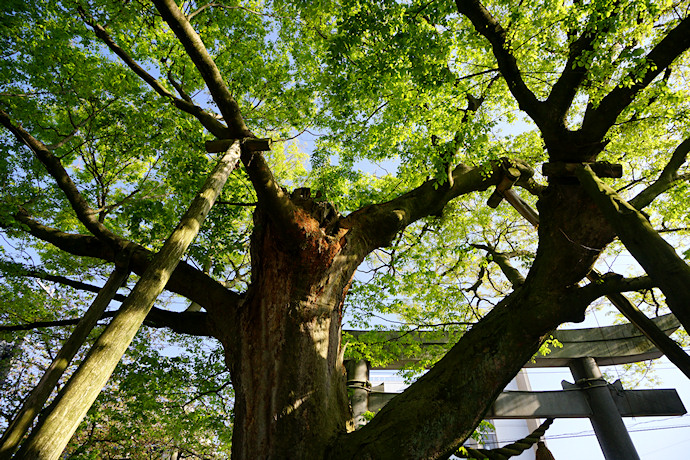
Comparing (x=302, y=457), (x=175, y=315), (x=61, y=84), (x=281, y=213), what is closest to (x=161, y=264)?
(x=281, y=213)

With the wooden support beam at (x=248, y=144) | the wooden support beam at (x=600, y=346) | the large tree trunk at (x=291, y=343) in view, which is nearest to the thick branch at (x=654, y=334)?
the large tree trunk at (x=291, y=343)

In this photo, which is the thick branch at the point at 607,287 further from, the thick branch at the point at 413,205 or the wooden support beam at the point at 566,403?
the wooden support beam at the point at 566,403

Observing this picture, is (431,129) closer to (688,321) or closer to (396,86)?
(396,86)

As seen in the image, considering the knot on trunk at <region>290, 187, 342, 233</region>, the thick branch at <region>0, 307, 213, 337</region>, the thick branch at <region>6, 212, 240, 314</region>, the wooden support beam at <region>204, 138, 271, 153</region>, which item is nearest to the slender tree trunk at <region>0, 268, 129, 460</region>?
the thick branch at <region>6, 212, 240, 314</region>

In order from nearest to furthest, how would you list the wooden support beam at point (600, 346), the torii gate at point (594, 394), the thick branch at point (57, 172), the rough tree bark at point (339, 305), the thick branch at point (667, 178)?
the rough tree bark at point (339, 305) < the thick branch at point (667, 178) < the thick branch at point (57, 172) < the torii gate at point (594, 394) < the wooden support beam at point (600, 346)

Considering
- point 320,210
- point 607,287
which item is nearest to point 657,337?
point 607,287

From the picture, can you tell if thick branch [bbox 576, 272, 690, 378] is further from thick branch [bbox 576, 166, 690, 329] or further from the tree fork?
the tree fork

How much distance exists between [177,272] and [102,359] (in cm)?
245

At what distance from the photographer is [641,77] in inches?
113

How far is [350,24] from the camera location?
11.6 ft

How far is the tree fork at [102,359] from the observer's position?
52.2 inches

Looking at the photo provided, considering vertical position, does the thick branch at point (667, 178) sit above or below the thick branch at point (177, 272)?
above

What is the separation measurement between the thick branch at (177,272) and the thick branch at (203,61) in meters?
1.72

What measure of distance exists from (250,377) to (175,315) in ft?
5.55
